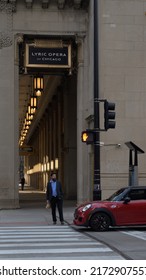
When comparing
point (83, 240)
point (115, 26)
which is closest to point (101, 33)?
point (115, 26)

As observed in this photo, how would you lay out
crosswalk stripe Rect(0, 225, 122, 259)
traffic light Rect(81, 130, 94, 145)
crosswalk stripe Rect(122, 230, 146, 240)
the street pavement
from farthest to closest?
traffic light Rect(81, 130, 94, 145)
crosswalk stripe Rect(122, 230, 146, 240)
crosswalk stripe Rect(0, 225, 122, 259)
the street pavement

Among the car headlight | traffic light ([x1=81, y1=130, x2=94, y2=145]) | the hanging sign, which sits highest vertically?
the hanging sign

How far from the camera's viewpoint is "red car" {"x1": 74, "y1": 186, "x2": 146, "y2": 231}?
647 inches

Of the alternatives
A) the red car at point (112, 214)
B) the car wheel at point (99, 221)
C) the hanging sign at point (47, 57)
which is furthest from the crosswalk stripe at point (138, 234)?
the hanging sign at point (47, 57)

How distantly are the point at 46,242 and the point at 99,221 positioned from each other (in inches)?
128

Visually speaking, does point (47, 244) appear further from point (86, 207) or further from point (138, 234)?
point (86, 207)

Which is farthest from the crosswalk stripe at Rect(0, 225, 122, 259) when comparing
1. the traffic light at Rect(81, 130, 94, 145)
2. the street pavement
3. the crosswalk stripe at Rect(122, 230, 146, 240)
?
the traffic light at Rect(81, 130, 94, 145)

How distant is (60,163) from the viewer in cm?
4216

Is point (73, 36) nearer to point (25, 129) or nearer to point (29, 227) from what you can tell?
point (29, 227)

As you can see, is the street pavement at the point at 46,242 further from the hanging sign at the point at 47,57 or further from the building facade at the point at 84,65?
the hanging sign at the point at 47,57

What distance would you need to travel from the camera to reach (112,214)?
16.4 meters

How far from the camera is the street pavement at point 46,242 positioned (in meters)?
11.1

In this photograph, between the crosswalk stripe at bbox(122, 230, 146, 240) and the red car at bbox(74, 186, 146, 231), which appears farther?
the red car at bbox(74, 186, 146, 231)

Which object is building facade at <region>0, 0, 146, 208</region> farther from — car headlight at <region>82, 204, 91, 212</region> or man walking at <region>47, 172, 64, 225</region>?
car headlight at <region>82, 204, 91, 212</region>
